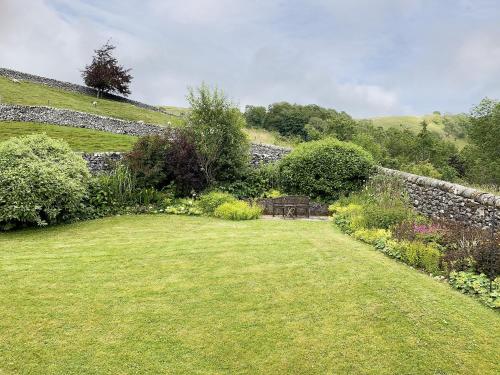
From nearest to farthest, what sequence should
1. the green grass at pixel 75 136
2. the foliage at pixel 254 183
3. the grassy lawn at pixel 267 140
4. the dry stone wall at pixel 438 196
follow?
1. the dry stone wall at pixel 438 196
2. the foliage at pixel 254 183
3. the green grass at pixel 75 136
4. the grassy lawn at pixel 267 140

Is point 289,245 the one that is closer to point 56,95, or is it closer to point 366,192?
point 366,192

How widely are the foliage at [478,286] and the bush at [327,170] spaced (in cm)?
1012

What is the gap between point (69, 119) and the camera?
2981 cm

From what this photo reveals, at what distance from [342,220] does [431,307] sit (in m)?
6.77

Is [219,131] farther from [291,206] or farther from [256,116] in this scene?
[256,116]

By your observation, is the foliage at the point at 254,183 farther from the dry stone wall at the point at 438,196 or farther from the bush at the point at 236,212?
the bush at the point at 236,212

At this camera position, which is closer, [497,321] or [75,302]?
[497,321]

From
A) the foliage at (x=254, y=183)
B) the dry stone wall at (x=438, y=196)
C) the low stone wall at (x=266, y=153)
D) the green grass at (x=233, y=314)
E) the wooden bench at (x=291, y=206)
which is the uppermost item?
the low stone wall at (x=266, y=153)

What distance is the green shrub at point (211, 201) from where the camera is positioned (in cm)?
1555

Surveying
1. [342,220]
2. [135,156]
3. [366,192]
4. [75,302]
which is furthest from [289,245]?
[135,156]

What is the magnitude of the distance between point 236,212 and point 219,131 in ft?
17.5

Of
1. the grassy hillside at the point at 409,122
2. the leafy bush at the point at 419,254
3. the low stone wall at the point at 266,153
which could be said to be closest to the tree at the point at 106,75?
the low stone wall at the point at 266,153

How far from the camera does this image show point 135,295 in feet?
23.5

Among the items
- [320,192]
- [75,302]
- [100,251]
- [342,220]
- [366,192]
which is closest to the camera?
[75,302]
